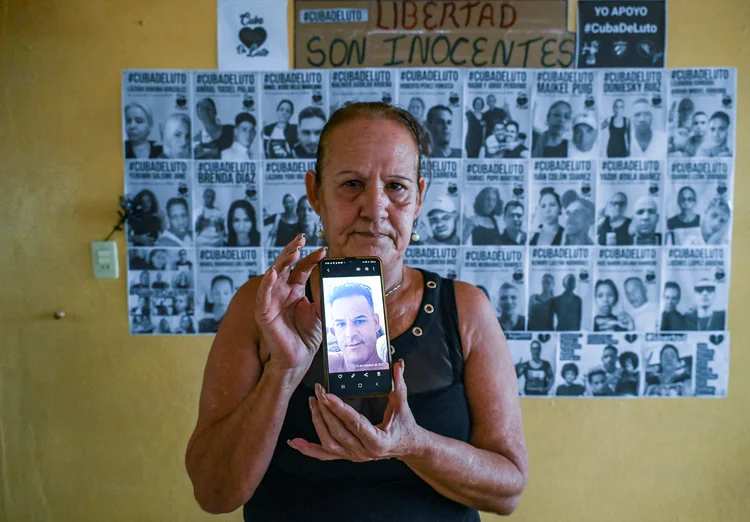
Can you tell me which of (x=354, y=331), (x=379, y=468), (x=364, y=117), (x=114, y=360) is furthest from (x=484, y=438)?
(x=114, y=360)

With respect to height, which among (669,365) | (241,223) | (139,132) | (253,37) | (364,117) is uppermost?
(253,37)

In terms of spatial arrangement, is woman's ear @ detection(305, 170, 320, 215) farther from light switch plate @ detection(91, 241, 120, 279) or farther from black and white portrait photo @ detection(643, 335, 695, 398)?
black and white portrait photo @ detection(643, 335, 695, 398)

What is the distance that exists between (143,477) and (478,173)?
4.02 ft

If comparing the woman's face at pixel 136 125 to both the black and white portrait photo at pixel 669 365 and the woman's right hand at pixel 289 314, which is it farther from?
the black and white portrait photo at pixel 669 365

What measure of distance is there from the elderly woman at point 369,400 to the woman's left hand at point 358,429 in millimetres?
69

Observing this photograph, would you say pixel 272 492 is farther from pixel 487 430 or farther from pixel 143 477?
pixel 143 477

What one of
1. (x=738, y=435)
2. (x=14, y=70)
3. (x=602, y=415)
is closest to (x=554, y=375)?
(x=602, y=415)

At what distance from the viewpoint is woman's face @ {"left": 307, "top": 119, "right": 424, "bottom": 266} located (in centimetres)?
79

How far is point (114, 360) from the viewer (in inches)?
56.2

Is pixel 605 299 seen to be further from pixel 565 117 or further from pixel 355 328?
pixel 355 328

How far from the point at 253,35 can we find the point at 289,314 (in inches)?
37.2

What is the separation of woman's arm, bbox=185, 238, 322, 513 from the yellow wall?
26.7 inches

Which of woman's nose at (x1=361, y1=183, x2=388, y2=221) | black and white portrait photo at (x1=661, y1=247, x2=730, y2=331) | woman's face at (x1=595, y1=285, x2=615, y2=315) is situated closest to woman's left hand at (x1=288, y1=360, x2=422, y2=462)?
woman's nose at (x1=361, y1=183, x2=388, y2=221)

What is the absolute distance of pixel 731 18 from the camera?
134cm
